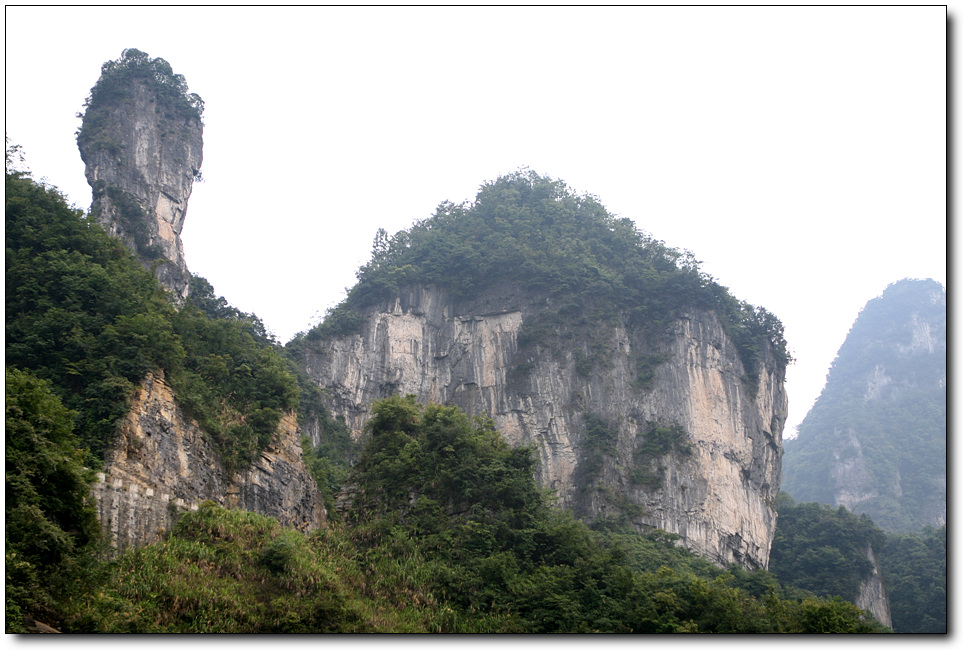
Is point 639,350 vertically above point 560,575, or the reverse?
point 639,350

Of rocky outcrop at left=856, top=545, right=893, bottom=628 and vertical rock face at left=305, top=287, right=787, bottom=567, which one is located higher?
vertical rock face at left=305, top=287, right=787, bottom=567

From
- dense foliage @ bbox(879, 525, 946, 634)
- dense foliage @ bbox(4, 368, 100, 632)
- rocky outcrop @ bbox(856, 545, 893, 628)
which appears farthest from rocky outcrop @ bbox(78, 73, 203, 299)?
dense foliage @ bbox(879, 525, 946, 634)

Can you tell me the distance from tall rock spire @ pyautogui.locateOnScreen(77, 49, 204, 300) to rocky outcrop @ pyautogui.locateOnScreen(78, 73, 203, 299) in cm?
3

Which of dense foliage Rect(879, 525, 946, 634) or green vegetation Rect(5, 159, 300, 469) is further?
dense foliage Rect(879, 525, 946, 634)

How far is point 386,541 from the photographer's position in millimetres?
16391

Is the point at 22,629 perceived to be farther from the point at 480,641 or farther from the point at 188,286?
the point at 188,286

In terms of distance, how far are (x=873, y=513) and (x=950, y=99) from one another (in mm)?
41803

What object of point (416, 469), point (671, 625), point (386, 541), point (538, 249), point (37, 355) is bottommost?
point (671, 625)

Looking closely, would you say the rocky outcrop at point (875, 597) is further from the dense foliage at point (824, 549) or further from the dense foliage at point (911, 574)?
the dense foliage at point (911, 574)

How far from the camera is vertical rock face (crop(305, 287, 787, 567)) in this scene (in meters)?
26.9

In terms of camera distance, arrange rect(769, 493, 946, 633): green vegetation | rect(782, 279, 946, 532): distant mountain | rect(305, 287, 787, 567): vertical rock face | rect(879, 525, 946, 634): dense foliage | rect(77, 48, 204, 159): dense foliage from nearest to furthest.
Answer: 1. rect(77, 48, 204, 159): dense foliage
2. rect(305, 287, 787, 567): vertical rock face
3. rect(879, 525, 946, 634): dense foliage
4. rect(769, 493, 946, 633): green vegetation
5. rect(782, 279, 946, 532): distant mountain

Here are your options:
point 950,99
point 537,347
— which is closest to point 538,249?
point 537,347

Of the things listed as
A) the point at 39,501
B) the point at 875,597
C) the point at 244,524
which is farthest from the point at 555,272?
the point at 39,501

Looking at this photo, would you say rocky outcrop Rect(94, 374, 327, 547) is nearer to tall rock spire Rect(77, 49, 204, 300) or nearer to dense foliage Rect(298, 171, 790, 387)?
tall rock spire Rect(77, 49, 204, 300)
